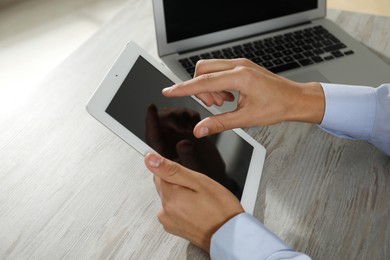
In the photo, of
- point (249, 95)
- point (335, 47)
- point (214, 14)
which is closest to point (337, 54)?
point (335, 47)

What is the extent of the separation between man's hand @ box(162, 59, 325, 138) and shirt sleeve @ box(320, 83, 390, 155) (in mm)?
20

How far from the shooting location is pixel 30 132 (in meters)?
0.97

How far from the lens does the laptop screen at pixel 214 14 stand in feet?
3.63

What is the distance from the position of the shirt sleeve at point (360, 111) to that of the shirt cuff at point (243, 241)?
0.92ft

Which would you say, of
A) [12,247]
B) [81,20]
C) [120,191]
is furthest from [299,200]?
[81,20]

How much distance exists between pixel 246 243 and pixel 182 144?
0.21 meters

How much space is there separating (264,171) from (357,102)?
0.72 ft

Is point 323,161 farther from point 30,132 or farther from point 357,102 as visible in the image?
point 30,132

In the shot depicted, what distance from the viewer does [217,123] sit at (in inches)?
29.5

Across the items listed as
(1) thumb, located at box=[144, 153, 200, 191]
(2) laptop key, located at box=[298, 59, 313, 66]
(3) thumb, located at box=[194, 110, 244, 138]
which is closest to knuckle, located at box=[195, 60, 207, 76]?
(3) thumb, located at box=[194, 110, 244, 138]

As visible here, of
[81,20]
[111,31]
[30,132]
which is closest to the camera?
[30,132]

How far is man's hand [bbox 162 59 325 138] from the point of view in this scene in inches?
29.5

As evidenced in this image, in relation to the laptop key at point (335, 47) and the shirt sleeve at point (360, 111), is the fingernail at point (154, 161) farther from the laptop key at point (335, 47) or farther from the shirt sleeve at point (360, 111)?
the laptop key at point (335, 47)

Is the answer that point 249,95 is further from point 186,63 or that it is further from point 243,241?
point 186,63
